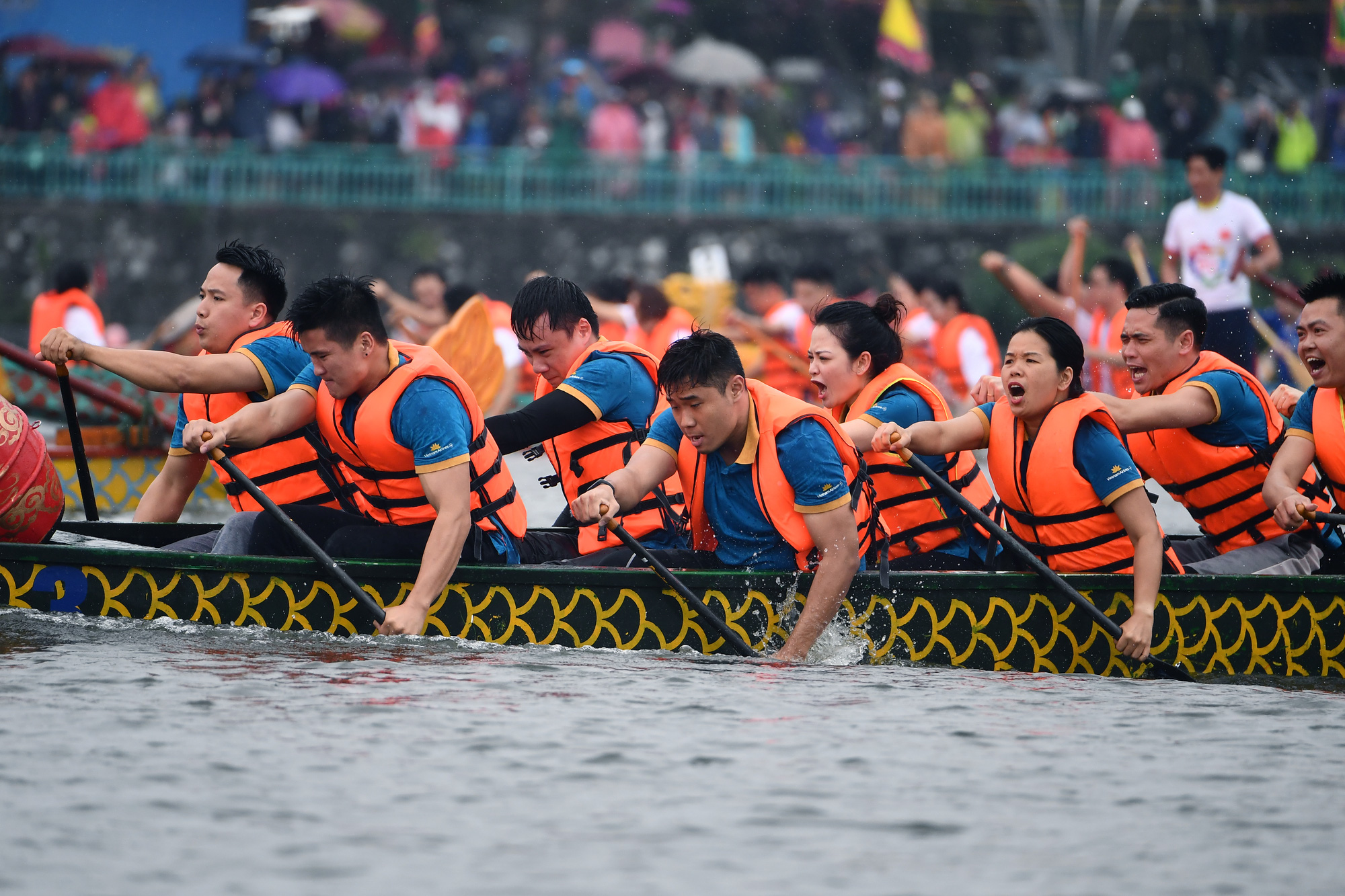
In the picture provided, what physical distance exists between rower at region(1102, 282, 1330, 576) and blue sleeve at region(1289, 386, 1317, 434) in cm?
12

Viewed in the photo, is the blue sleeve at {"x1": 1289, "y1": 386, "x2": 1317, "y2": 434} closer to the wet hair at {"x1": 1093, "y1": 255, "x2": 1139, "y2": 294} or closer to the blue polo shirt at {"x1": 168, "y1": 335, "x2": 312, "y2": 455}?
the blue polo shirt at {"x1": 168, "y1": 335, "x2": 312, "y2": 455}

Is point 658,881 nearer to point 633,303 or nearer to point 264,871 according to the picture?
point 264,871

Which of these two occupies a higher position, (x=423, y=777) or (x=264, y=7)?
(x=264, y=7)

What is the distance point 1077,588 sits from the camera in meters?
5.23

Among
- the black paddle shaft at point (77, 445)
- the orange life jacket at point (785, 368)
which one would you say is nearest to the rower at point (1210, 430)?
the black paddle shaft at point (77, 445)

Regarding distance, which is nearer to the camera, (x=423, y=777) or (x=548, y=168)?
(x=423, y=777)

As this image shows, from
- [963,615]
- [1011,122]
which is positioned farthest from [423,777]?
[1011,122]

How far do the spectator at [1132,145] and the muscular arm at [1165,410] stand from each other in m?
14.9

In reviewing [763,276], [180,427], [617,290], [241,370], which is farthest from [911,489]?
[617,290]

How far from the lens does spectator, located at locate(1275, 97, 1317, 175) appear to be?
1959 cm

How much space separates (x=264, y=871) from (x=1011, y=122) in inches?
730

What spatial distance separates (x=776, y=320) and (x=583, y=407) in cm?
620

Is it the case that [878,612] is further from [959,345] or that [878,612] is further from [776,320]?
[776,320]

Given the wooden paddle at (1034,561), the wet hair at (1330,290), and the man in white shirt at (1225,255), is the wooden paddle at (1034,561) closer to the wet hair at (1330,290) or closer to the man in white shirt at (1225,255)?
the wet hair at (1330,290)
